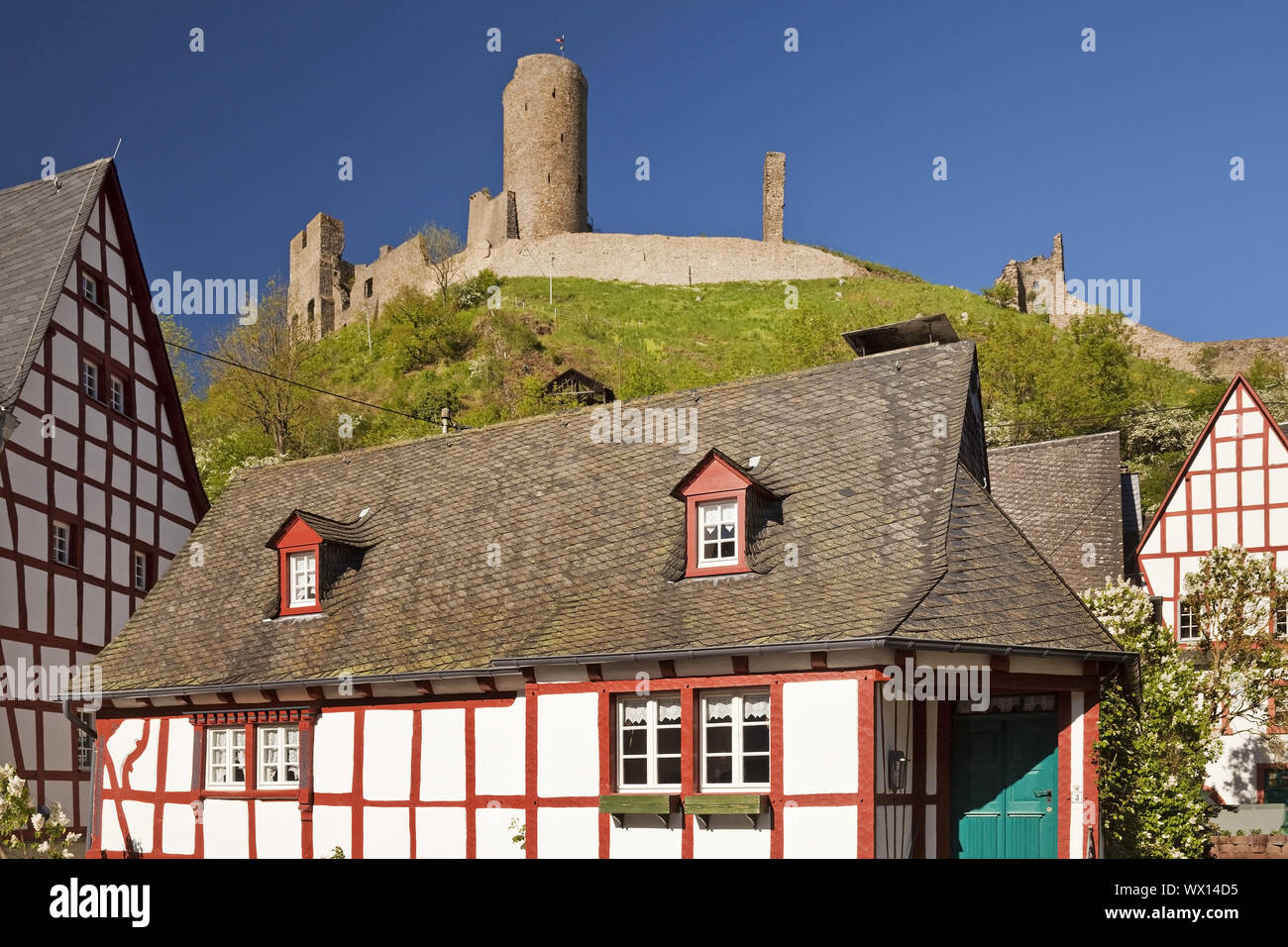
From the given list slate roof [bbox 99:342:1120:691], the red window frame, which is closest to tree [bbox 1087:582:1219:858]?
slate roof [bbox 99:342:1120:691]

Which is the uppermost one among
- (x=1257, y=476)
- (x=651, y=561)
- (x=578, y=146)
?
(x=578, y=146)

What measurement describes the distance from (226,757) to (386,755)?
298 cm

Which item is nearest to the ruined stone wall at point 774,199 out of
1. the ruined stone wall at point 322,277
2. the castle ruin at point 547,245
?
the castle ruin at point 547,245

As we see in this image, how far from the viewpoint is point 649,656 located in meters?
15.1

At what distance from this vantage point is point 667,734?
15578 mm

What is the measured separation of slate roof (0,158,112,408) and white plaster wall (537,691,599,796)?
1160cm

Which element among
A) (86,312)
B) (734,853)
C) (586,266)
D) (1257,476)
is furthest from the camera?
(586,266)

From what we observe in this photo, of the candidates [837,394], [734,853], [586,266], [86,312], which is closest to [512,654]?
[734,853]

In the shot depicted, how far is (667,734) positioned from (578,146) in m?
76.2

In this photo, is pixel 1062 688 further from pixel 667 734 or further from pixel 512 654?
pixel 512 654

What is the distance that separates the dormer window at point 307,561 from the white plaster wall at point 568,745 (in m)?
5.34

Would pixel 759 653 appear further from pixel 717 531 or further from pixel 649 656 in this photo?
pixel 717 531

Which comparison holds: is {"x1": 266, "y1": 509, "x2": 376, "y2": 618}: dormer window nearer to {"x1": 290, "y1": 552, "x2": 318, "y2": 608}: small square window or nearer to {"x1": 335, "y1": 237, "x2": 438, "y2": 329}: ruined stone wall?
{"x1": 290, "y1": 552, "x2": 318, "y2": 608}: small square window

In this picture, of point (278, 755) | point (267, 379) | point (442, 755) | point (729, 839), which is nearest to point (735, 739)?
point (729, 839)
